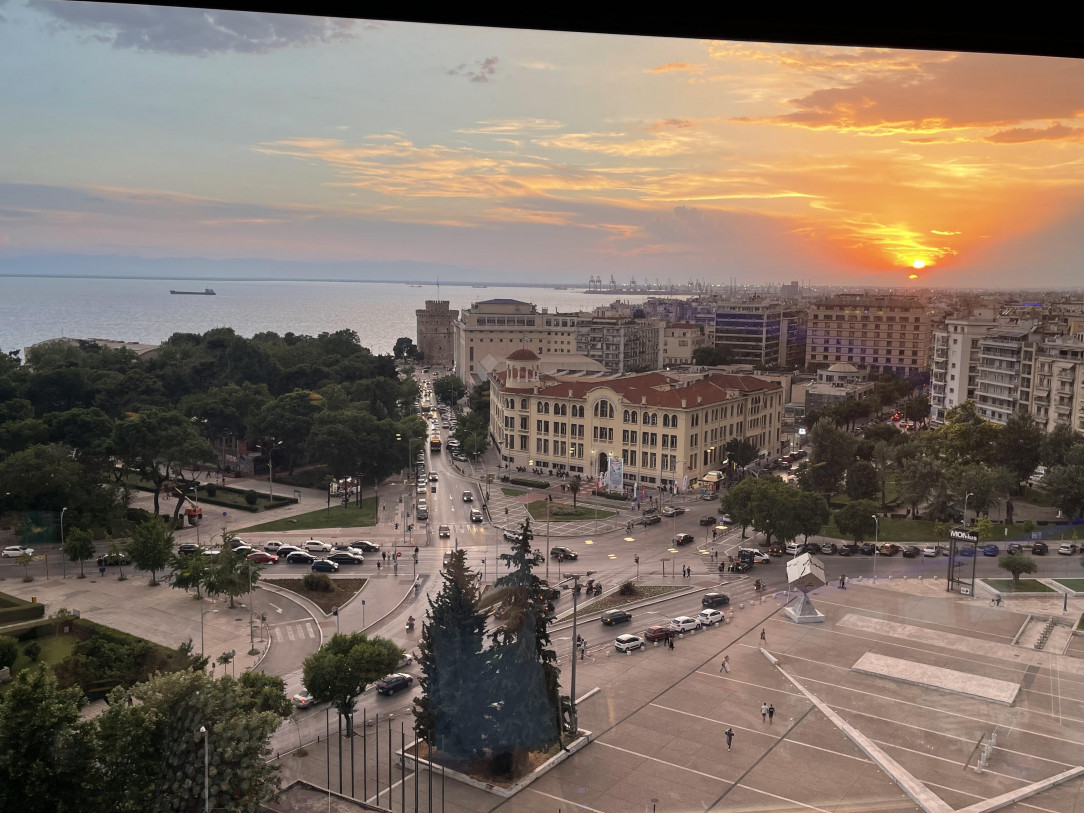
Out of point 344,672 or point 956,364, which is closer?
point 344,672

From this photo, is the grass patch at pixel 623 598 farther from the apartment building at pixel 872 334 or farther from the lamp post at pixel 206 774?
the apartment building at pixel 872 334

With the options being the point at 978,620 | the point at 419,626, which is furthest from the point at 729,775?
the point at 978,620

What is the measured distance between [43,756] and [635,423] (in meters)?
11.9

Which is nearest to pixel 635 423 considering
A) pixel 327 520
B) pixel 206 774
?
pixel 327 520

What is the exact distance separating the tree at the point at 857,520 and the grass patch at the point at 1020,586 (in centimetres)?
170

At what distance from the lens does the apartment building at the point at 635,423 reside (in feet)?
50.2

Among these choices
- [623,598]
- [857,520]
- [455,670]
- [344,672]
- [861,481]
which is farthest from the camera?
[861,481]

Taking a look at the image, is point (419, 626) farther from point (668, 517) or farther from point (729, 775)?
point (668, 517)

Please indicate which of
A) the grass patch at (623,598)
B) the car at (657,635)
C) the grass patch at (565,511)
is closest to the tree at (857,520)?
the grass patch at (623,598)

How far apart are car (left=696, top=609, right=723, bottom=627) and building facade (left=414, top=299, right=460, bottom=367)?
30.6 metres

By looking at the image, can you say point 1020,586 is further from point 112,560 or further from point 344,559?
point 112,560

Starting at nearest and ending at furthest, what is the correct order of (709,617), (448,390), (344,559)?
(709,617) < (344,559) < (448,390)

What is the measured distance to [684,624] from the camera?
352 inches

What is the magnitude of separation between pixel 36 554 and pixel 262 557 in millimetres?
2946
